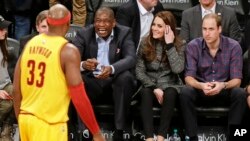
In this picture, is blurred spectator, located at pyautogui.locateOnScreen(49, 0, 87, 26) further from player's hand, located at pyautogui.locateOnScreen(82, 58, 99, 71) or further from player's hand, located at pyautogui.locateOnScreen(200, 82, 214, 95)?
player's hand, located at pyautogui.locateOnScreen(200, 82, 214, 95)

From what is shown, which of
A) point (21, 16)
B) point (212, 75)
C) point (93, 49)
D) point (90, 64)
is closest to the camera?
point (90, 64)

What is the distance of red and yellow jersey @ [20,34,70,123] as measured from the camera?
5.79 m

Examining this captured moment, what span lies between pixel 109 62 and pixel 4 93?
1271 mm

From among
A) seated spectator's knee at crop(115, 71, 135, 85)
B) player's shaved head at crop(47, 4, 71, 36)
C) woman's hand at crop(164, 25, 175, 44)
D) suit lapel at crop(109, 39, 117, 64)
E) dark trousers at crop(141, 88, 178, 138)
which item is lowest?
dark trousers at crop(141, 88, 178, 138)

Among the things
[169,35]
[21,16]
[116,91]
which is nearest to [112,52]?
[116,91]

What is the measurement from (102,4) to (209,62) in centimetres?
217

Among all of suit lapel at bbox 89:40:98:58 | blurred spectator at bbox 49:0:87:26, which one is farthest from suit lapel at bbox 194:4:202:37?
blurred spectator at bbox 49:0:87:26

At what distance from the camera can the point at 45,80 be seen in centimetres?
579

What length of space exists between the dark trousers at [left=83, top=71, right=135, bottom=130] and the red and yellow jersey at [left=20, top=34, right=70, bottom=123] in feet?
6.60

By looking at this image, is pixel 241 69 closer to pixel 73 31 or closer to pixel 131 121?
pixel 131 121

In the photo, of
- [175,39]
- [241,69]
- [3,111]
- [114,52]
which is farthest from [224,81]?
[3,111]

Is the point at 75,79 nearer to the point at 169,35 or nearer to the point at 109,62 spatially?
the point at 109,62

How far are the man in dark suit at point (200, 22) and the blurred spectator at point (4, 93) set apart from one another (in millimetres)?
2174

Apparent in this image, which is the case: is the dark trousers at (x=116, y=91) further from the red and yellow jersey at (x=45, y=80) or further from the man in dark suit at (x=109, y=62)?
the red and yellow jersey at (x=45, y=80)
